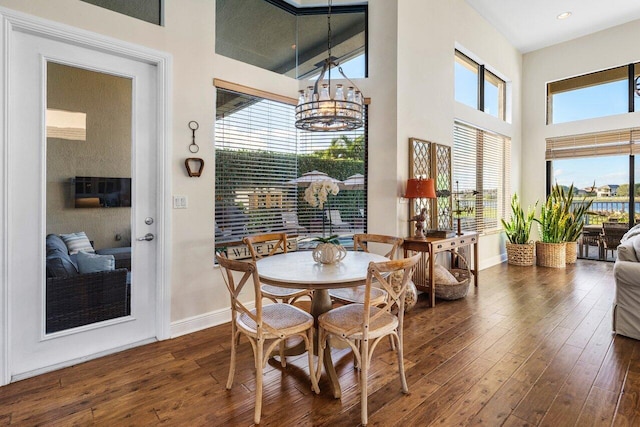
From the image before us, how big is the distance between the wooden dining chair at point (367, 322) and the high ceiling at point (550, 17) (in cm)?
503

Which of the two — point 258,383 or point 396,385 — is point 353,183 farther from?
point 258,383

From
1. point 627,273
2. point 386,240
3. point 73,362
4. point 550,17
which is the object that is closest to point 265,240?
point 386,240

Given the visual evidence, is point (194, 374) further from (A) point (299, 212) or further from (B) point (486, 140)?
(B) point (486, 140)

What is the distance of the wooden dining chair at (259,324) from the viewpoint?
183cm

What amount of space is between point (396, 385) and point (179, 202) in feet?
7.28

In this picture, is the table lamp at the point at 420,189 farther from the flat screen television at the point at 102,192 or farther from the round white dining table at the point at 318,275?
the flat screen television at the point at 102,192

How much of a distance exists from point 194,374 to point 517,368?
2246mm

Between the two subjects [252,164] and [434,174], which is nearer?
[252,164]

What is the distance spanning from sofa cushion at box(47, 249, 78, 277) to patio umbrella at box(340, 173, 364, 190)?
103 inches

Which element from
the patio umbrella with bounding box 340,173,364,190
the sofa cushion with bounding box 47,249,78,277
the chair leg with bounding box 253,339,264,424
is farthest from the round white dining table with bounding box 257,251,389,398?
the sofa cushion with bounding box 47,249,78,277

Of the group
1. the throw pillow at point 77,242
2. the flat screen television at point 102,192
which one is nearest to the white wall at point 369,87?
the flat screen television at point 102,192

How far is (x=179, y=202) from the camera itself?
2.92 m

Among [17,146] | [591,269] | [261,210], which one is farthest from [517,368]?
[591,269]

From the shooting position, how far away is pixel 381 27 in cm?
392
